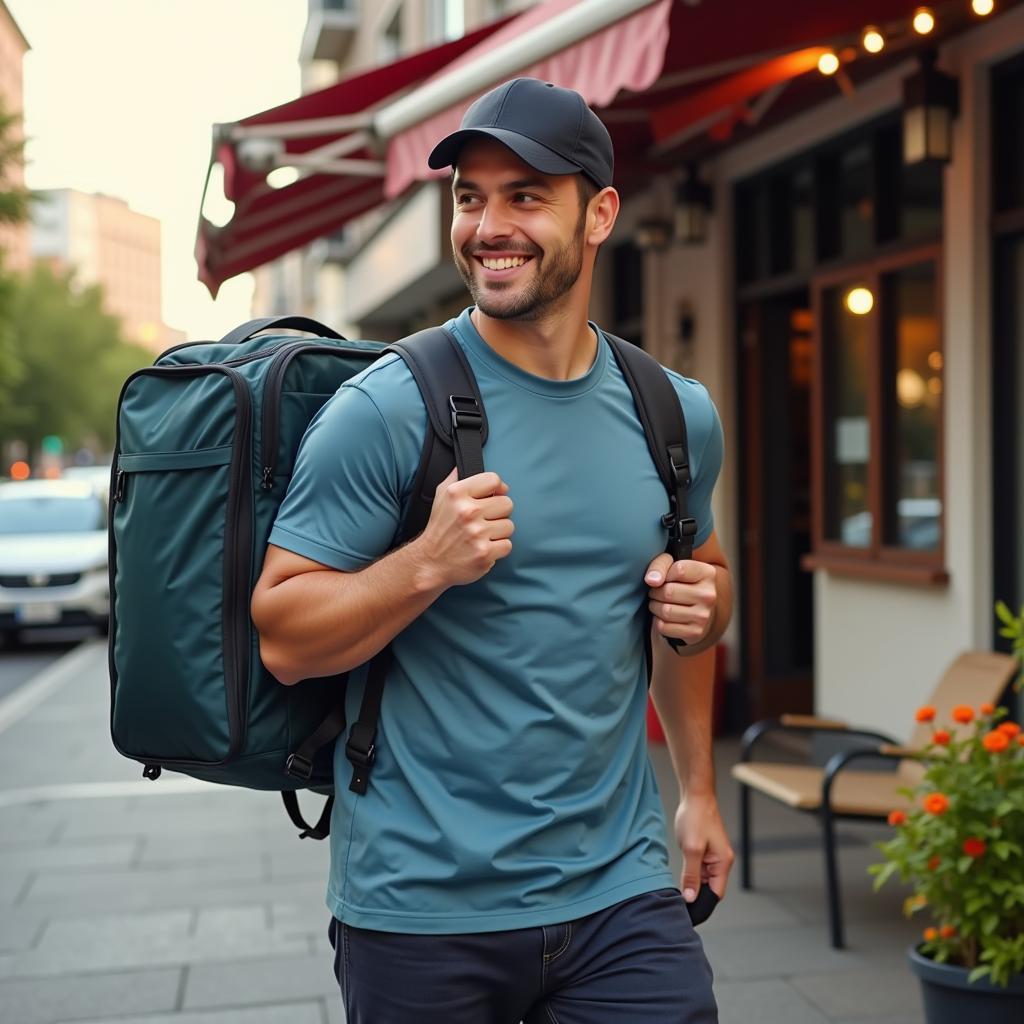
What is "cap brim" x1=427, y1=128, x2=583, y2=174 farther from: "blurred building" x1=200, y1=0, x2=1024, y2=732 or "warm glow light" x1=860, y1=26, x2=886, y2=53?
"warm glow light" x1=860, y1=26, x2=886, y2=53

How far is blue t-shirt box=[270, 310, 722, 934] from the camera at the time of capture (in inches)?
80.7

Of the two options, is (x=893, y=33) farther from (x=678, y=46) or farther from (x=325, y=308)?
(x=325, y=308)

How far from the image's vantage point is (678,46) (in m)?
5.64

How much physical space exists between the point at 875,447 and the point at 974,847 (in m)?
4.05

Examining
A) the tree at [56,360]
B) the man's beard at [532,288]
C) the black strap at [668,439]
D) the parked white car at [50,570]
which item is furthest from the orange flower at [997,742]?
the tree at [56,360]

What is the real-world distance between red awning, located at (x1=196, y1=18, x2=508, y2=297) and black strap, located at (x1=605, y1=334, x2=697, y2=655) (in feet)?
17.0

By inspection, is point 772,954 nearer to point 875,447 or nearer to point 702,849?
point 702,849

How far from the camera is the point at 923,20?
226 inches

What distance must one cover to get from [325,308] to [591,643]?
3163 centimetres

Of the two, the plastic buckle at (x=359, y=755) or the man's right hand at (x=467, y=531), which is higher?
the man's right hand at (x=467, y=531)

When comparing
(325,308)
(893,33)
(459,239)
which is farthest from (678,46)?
(325,308)

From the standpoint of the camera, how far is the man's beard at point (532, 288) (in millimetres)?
2146

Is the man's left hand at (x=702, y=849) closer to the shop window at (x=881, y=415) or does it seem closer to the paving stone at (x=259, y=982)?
the paving stone at (x=259, y=982)

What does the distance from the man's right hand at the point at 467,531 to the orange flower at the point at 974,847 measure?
2.20m
